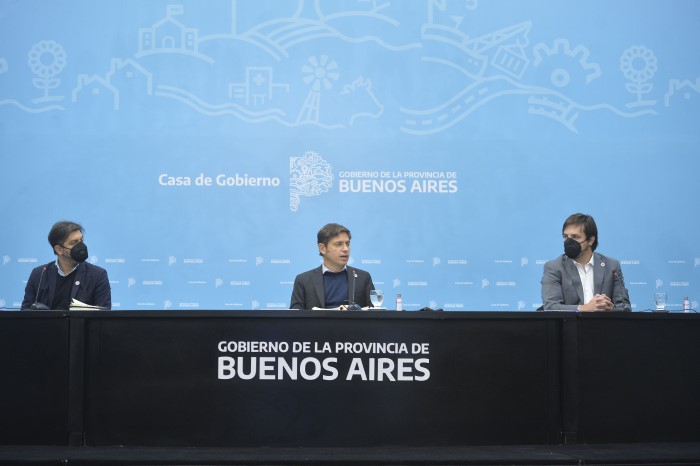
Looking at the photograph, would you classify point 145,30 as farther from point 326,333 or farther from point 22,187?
point 326,333

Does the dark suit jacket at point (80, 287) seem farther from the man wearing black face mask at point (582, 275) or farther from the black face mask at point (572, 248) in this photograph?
the black face mask at point (572, 248)

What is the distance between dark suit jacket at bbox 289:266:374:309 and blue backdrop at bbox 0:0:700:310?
849 millimetres

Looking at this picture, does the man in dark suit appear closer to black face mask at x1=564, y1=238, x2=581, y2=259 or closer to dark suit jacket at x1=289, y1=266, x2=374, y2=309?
dark suit jacket at x1=289, y1=266, x2=374, y2=309

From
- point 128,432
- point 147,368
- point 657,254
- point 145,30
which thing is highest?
point 145,30

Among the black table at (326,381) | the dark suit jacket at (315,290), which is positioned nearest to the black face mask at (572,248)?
the black table at (326,381)

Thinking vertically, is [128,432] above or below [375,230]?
below

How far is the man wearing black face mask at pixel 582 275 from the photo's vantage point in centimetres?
512

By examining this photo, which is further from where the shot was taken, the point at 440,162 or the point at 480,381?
the point at 440,162

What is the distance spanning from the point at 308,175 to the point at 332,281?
1.13 meters

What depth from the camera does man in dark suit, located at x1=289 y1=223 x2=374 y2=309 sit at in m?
5.52

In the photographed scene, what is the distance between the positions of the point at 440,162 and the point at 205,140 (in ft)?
5.77

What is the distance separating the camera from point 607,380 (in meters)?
4.34

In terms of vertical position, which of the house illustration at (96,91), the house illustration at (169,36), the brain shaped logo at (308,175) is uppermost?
the house illustration at (169,36)

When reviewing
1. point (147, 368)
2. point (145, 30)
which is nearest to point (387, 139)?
point (145, 30)
